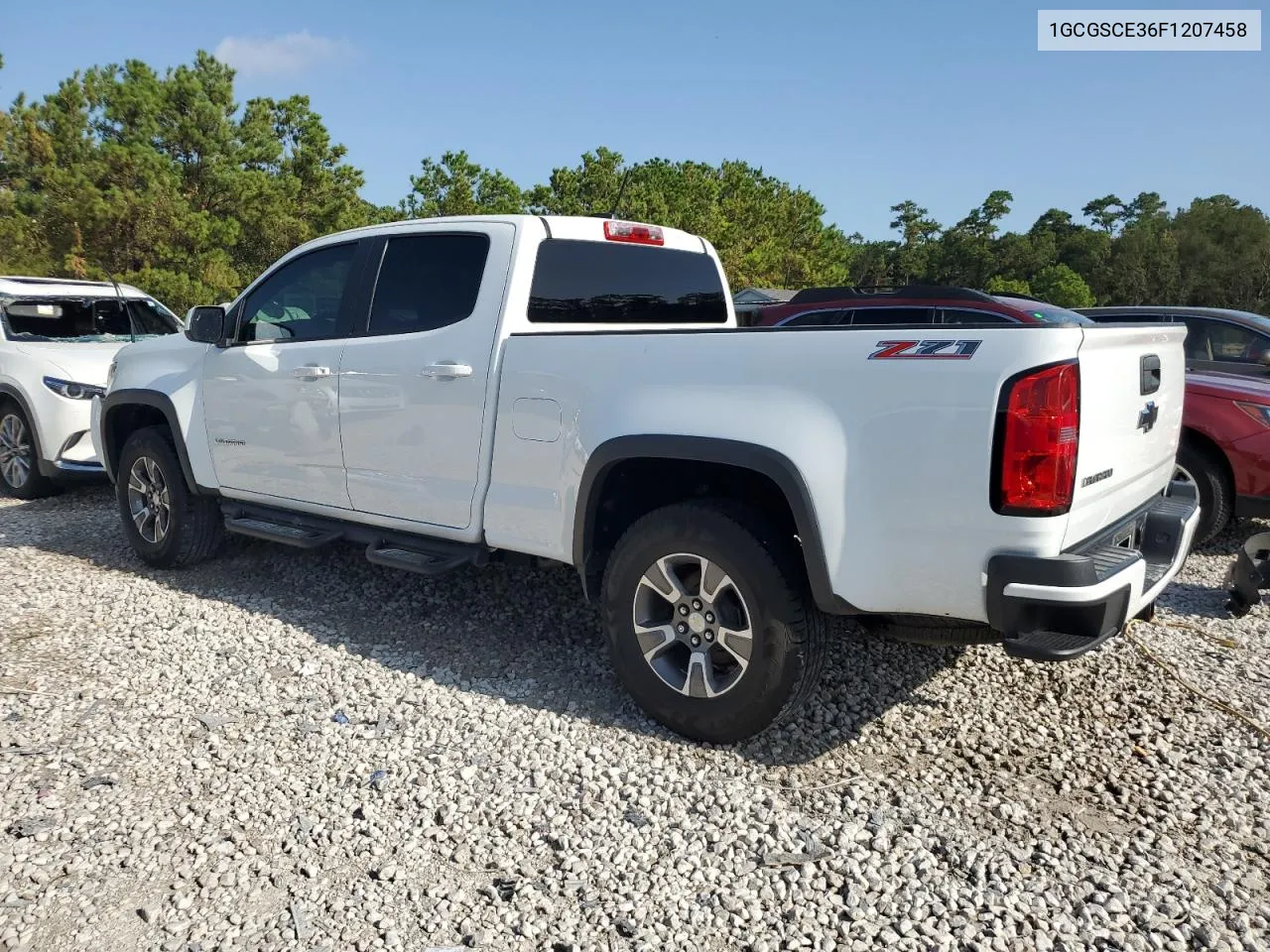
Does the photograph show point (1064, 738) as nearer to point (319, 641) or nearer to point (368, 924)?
point (368, 924)

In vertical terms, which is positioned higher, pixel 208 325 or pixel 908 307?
pixel 208 325

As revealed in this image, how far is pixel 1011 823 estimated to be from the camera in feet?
9.54

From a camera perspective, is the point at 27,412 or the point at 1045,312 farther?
the point at 1045,312

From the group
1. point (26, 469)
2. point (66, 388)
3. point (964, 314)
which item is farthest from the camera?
point (964, 314)

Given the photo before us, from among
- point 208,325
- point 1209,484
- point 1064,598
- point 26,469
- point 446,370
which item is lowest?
point 1209,484

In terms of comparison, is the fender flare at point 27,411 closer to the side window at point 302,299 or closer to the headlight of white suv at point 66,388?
the headlight of white suv at point 66,388

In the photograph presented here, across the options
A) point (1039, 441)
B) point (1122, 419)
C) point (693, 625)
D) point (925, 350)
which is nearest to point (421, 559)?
point (693, 625)

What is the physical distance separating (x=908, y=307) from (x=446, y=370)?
7.37 m

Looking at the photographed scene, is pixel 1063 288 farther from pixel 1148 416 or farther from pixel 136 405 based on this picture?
pixel 1148 416

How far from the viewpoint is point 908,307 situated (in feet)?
33.1

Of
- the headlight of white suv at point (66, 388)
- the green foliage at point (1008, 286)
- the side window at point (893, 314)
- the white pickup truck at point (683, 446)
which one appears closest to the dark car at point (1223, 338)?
the side window at point (893, 314)

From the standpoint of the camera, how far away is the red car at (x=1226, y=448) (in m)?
5.90

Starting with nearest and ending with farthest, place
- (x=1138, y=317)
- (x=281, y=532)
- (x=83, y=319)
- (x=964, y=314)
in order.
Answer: (x=281, y=532)
(x=83, y=319)
(x=1138, y=317)
(x=964, y=314)

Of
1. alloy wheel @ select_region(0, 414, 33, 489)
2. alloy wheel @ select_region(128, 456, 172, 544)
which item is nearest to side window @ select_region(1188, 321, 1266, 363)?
alloy wheel @ select_region(128, 456, 172, 544)
